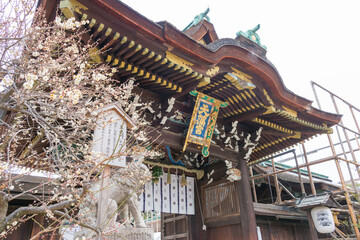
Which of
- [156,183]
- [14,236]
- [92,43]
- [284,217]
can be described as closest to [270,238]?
[284,217]

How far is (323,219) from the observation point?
302 inches

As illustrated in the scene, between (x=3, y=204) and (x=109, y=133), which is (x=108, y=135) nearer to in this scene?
(x=109, y=133)

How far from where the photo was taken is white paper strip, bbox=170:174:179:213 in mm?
7897

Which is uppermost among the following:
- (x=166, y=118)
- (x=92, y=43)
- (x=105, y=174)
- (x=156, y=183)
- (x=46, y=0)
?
(x=46, y=0)

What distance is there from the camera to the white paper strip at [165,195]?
7.75 meters

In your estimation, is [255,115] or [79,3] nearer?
[79,3]

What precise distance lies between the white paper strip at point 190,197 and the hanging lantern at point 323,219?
3.57 m

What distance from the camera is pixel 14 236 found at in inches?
240

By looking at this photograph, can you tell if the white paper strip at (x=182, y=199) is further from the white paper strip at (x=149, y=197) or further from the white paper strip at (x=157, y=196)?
the white paper strip at (x=149, y=197)

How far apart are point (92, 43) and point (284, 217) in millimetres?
8038

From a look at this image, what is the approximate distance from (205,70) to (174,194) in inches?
170

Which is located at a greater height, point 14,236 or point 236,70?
point 236,70

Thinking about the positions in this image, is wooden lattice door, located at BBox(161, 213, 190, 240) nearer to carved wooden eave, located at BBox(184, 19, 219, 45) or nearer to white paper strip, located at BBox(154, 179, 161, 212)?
white paper strip, located at BBox(154, 179, 161, 212)

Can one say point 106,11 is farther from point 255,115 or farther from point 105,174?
point 255,115
